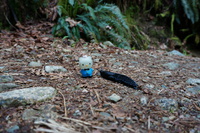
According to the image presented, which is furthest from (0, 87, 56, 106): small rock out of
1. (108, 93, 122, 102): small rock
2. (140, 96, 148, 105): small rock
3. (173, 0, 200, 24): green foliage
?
(173, 0, 200, 24): green foliage

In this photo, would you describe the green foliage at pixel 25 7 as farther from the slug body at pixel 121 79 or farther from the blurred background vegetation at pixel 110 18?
the slug body at pixel 121 79

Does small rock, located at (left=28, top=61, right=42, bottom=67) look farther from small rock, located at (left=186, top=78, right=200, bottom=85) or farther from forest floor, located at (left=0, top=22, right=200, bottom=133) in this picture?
small rock, located at (left=186, top=78, right=200, bottom=85)

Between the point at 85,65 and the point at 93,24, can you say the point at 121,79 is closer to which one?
the point at 85,65

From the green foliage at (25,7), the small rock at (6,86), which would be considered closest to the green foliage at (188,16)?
the green foliage at (25,7)

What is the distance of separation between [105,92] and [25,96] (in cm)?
74

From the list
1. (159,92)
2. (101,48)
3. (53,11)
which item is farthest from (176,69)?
(53,11)

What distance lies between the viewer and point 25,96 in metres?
1.43

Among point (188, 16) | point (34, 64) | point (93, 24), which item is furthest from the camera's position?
point (188, 16)

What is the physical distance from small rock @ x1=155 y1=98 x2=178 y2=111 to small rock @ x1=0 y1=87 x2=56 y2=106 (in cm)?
98

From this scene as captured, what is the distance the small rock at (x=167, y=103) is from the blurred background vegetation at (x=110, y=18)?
8.27 ft

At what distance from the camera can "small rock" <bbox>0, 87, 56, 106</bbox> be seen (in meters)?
1.38

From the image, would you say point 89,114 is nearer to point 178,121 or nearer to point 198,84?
point 178,121

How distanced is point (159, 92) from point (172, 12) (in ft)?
17.3

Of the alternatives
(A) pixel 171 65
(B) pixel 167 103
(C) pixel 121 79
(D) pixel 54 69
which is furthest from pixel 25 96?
(A) pixel 171 65
